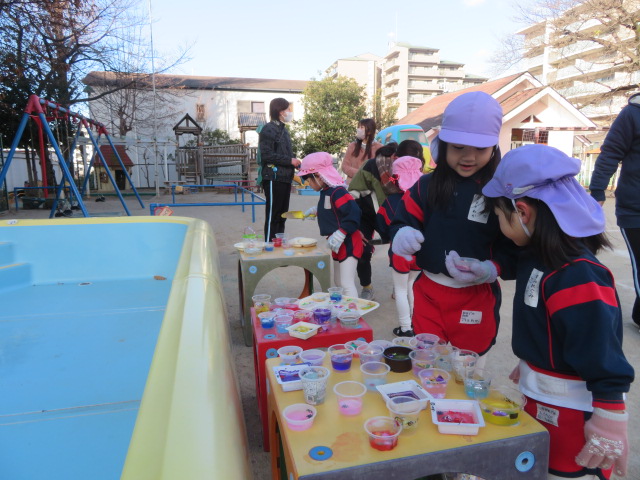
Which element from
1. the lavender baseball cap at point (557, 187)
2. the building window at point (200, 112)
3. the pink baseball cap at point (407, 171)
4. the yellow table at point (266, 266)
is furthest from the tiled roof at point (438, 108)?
the lavender baseball cap at point (557, 187)

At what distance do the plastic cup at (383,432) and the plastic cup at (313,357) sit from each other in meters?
0.41

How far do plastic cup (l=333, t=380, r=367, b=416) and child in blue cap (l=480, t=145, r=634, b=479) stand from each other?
0.54m

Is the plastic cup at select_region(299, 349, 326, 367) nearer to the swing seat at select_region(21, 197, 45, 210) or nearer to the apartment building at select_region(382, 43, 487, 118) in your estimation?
the swing seat at select_region(21, 197, 45, 210)

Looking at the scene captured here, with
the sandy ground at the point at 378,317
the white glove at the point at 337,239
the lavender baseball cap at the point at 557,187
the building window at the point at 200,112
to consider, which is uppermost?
the building window at the point at 200,112

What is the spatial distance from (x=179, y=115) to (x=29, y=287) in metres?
24.4

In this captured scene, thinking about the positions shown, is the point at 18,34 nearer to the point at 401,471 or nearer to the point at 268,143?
the point at 268,143

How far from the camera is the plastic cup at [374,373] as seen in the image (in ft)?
4.73

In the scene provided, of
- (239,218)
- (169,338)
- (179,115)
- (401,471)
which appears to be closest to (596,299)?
(401,471)

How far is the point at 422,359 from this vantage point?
158cm

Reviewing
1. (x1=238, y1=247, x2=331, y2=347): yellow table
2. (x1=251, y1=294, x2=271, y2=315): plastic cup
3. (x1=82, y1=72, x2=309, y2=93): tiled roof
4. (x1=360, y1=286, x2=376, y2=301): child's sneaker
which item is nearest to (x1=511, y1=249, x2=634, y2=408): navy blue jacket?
(x1=251, y1=294, x2=271, y2=315): plastic cup

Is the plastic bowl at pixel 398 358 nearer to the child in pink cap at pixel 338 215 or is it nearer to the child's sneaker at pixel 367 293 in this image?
the child in pink cap at pixel 338 215

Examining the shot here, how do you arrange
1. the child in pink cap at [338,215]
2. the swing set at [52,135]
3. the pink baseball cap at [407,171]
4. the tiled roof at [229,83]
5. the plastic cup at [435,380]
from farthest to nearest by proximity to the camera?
the tiled roof at [229,83]
the swing set at [52,135]
the pink baseball cap at [407,171]
the child in pink cap at [338,215]
the plastic cup at [435,380]

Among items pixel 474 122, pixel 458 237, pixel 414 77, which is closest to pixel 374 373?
pixel 458 237

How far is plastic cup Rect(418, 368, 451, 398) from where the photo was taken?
1.37 m
